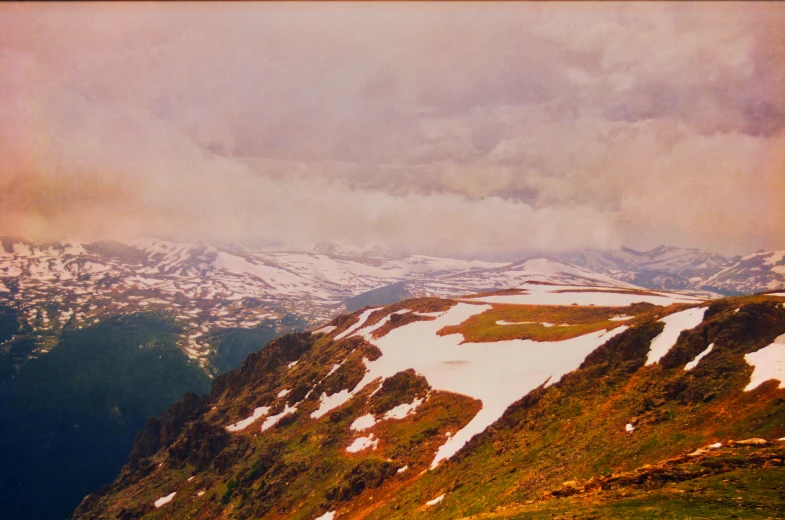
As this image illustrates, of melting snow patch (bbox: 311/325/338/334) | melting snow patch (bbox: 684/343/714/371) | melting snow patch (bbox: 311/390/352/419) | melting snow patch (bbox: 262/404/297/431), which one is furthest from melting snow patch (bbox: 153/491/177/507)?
melting snow patch (bbox: 684/343/714/371)

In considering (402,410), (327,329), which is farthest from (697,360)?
(327,329)

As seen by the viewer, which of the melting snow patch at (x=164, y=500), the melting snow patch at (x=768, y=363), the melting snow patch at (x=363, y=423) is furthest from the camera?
the melting snow patch at (x=164, y=500)

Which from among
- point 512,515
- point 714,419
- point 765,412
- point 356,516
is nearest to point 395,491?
point 356,516

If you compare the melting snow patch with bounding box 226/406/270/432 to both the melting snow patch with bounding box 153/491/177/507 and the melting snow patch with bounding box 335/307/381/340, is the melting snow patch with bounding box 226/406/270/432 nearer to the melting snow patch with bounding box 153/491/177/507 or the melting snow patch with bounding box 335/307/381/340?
the melting snow patch with bounding box 153/491/177/507

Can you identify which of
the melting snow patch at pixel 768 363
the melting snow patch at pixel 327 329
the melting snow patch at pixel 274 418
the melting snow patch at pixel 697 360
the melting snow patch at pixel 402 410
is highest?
the melting snow patch at pixel 768 363

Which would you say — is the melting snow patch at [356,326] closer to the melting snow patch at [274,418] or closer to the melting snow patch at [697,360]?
the melting snow patch at [274,418]

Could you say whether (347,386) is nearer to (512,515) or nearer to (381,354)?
(381,354)

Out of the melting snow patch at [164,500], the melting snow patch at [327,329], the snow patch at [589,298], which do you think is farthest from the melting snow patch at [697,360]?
the melting snow patch at [327,329]

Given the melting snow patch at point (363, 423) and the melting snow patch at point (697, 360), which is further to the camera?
the melting snow patch at point (363, 423)
